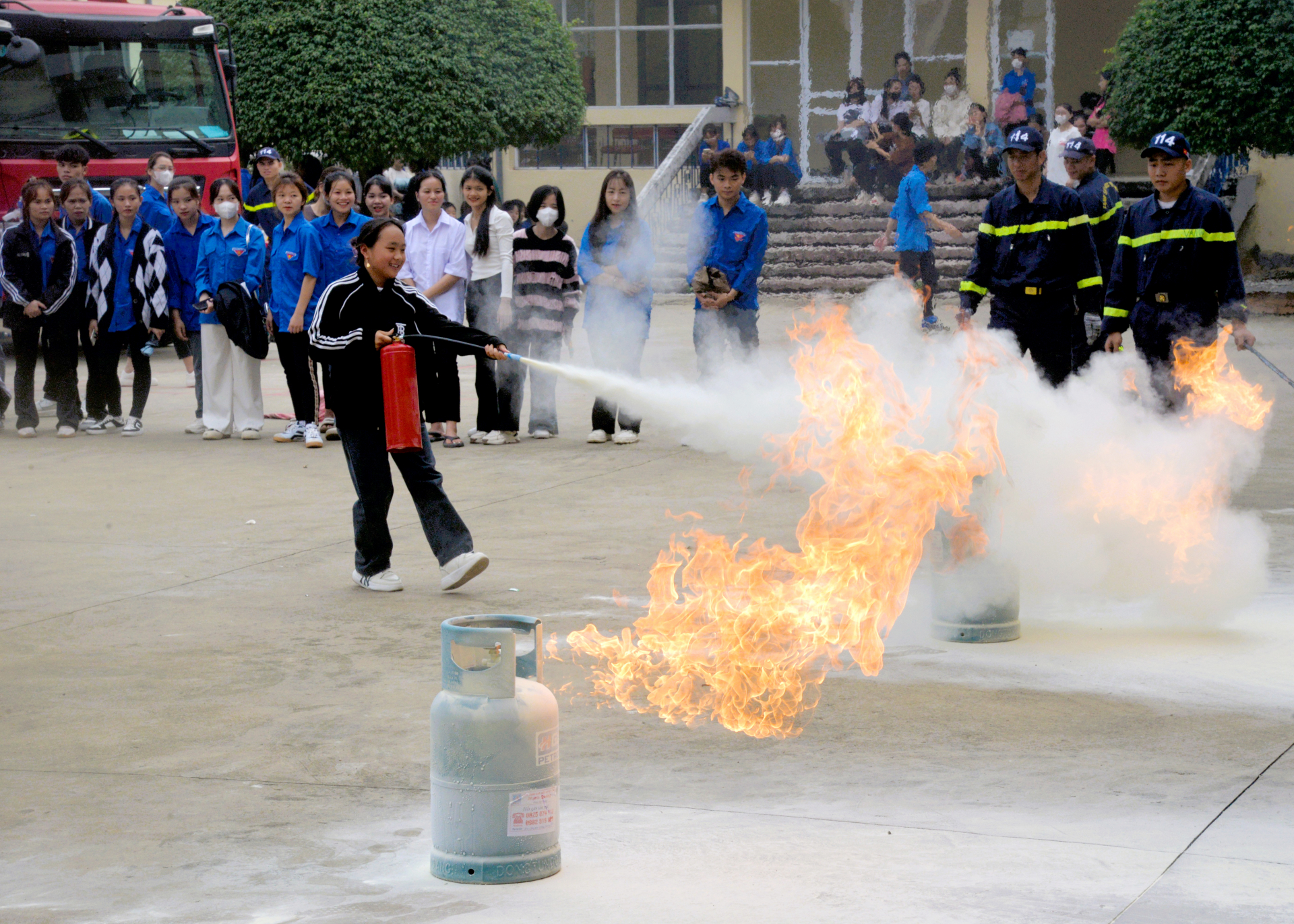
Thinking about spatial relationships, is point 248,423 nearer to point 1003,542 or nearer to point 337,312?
point 337,312

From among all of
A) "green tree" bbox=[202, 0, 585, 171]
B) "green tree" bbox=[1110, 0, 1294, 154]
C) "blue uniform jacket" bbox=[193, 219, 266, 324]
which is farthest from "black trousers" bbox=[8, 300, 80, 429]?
"green tree" bbox=[1110, 0, 1294, 154]

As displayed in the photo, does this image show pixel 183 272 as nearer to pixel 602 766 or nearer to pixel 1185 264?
pixel 1185 264

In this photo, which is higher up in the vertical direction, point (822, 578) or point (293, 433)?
point (822, 578)

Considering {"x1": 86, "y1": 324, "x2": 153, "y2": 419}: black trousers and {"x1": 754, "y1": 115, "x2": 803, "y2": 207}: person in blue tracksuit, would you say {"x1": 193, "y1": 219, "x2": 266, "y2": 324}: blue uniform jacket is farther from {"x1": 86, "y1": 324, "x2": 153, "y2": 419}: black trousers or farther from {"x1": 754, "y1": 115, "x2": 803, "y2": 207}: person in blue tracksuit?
{"x1": 754, "y1": 115, "x2": 803, "y2": 207}: person in blue tracksuit

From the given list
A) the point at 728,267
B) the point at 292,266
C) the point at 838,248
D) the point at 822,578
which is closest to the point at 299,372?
the point at 292,266

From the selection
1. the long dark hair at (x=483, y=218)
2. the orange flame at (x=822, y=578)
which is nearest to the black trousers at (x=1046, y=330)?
the orange flame at (x=822, y=578)

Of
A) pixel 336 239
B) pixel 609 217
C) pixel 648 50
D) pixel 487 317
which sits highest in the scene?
pixel 648 50

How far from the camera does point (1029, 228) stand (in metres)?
8.13

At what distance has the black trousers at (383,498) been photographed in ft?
22.4

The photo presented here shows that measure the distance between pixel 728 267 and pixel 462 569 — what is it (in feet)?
13.8

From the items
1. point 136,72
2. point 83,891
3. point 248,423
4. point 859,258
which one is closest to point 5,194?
point 136,72

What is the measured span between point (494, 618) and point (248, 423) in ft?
27.9

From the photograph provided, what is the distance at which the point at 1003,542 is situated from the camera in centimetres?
638

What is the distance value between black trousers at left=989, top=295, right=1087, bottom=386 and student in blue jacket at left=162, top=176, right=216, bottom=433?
6603 mm
